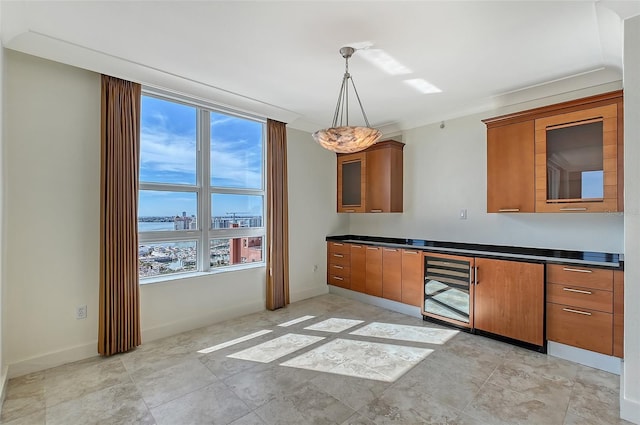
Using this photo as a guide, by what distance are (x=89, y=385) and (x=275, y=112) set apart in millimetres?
3425

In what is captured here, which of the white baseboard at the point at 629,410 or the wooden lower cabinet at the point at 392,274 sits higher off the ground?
the wooden lower cabinet at the point at 392,274

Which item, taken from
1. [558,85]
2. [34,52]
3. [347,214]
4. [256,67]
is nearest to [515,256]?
[558,85]

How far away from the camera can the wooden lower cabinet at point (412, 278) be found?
3711mm

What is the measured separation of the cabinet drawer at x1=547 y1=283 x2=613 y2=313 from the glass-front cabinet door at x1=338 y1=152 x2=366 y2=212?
257 cm

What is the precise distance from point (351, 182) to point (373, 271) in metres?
1.54

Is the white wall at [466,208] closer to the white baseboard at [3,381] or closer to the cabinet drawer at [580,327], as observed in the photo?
the cabinet drawer at [580,327]

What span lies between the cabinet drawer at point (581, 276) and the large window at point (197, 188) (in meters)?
3.42

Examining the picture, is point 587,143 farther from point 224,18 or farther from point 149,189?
point 149,189

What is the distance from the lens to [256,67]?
2750 mm

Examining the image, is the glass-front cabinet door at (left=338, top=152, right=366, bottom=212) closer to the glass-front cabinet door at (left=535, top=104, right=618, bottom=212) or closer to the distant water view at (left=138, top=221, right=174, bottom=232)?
the glass-front cabinet door at (left=535, top=104, right=618, bottom=212)

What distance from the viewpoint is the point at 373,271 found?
4.26m

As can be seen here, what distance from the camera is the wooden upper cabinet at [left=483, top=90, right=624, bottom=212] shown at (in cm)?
254

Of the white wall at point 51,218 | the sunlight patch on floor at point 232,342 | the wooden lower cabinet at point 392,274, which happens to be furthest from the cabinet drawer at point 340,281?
the white wall at point 51,218

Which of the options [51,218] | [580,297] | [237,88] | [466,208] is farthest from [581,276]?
[51,218]
